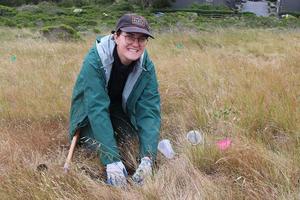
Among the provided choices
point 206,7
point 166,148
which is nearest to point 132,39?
point 166,148

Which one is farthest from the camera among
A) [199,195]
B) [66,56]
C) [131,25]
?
[66,56]

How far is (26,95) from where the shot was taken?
4.32 m

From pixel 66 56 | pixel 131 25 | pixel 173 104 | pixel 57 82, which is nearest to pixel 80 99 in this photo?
pixel 131 25

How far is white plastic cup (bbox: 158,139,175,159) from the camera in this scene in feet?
9.21

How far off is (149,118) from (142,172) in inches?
24.6

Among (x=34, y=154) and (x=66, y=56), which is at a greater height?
(x=34, y=154)

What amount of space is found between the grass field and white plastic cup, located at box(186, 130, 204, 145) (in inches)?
2.3

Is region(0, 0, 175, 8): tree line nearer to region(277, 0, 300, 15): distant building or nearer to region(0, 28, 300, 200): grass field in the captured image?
region(277, 0, 300, 15): distant building

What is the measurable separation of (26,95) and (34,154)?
165cm

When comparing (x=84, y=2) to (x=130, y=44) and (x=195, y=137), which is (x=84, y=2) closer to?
(x=130, y=44)

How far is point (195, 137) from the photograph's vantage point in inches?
114

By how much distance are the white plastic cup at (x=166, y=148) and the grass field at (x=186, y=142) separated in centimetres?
5

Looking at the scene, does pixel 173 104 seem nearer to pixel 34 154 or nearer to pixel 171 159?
pixel 171 159

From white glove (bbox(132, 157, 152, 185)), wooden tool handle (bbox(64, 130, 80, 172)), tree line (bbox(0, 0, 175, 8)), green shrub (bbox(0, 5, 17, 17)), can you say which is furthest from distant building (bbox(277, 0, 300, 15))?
white glove (bbox(132, 157, 152, 185))
